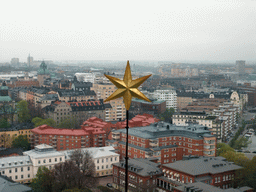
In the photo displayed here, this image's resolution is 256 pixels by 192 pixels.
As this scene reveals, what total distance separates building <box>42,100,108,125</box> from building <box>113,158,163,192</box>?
620 inches

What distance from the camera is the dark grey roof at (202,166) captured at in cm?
1945

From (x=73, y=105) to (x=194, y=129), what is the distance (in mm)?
16532

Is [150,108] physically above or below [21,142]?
above

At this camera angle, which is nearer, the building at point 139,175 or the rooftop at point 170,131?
the building at point 139,175

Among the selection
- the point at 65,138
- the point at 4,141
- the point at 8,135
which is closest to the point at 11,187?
the point at 65,138

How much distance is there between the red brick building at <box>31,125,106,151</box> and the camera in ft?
93.8

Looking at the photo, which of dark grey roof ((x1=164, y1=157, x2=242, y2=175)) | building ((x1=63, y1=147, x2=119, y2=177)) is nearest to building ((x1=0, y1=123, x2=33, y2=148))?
building ((x1=63, y1=147, x2=119, y2=177))

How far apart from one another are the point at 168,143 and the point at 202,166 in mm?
6708

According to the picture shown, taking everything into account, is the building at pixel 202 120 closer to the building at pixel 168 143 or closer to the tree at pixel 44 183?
the building at pixel 168 143

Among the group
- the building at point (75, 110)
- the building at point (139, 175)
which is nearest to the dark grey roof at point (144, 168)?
the building at point (139, 175)

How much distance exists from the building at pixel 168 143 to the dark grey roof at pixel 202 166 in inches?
182

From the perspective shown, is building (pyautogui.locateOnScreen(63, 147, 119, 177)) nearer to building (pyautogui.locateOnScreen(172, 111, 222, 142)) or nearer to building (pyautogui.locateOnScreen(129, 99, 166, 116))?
building (pyautogui.locateOnScreen(172, 111, 222, 142))

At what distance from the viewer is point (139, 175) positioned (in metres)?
19.8

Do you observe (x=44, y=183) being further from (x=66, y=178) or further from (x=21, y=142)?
(x=21, y=142)
